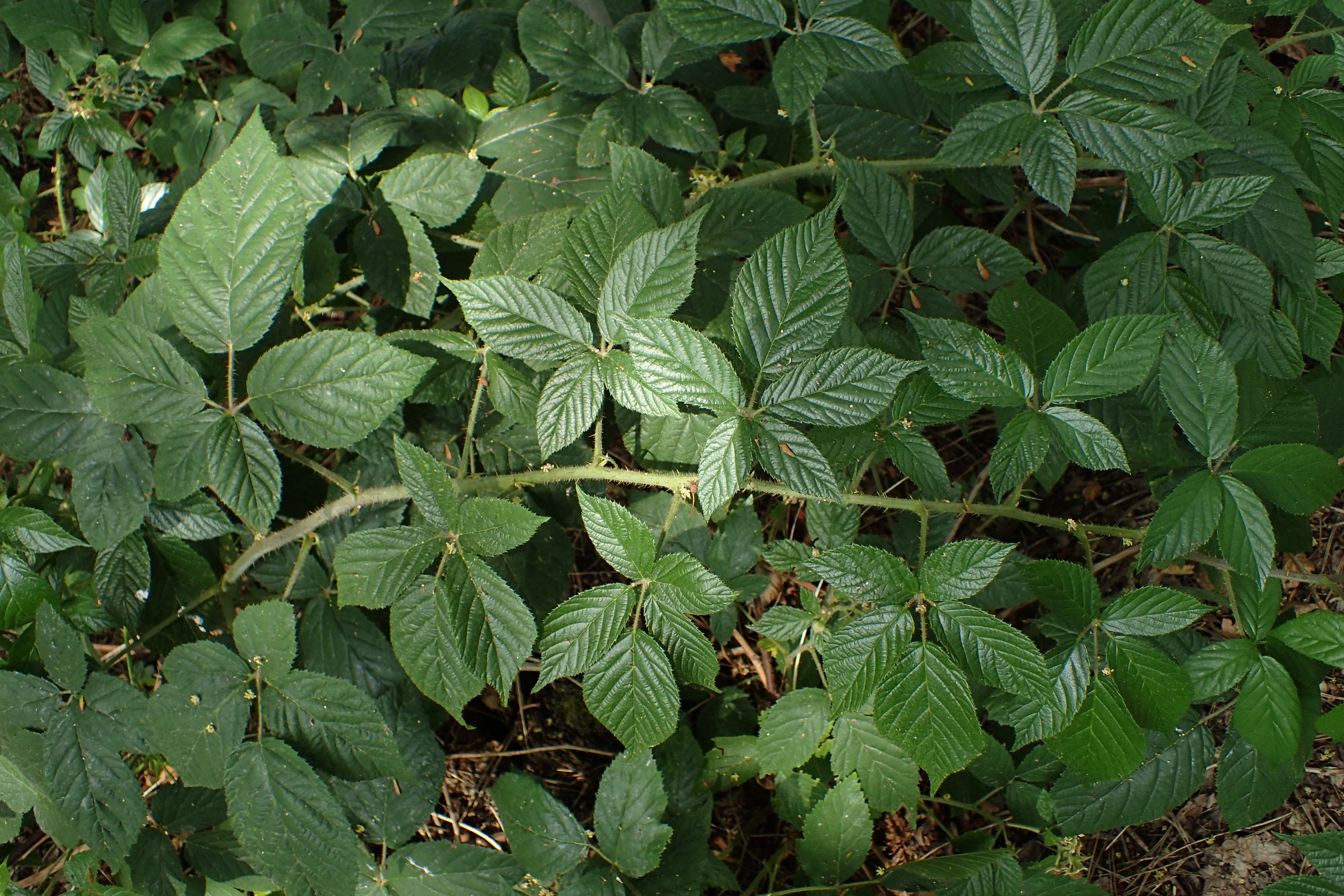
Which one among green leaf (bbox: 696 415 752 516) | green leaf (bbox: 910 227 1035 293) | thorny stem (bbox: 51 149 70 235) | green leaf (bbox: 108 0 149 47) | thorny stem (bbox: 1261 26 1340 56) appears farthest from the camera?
thorny stem (bbox: 51 149 70 235)

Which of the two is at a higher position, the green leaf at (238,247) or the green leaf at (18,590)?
the green leaf at (238,247)

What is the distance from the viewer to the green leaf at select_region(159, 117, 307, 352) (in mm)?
1252

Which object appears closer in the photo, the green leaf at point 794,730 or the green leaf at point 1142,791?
the green leaf at point 1142,791

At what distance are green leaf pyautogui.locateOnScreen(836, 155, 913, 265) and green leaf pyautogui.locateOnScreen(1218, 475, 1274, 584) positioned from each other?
663 millimetres

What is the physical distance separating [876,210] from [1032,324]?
0.34 m

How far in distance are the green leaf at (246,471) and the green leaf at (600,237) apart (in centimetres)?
54

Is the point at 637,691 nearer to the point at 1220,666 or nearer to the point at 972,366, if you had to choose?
the point at 972,366

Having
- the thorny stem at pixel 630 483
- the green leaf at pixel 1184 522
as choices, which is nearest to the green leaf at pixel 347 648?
the thorny stem at pixel 630 483

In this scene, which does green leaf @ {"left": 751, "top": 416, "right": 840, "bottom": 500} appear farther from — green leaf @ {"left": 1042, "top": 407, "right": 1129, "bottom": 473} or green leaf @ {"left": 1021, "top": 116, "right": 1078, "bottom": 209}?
green leaf @ {"left": 1021, "top": 116, "right": 1078, "bottom": 209}

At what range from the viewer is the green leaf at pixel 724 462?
1109 millimetres

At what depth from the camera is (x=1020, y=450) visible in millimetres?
1196

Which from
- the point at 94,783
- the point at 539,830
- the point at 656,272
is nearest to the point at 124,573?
the point at 94,783

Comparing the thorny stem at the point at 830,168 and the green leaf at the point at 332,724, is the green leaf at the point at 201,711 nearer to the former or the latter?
the green leaf at the point at 332,724

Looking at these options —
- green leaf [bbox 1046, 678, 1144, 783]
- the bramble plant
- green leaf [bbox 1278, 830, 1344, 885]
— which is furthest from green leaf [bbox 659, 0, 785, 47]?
green leaf [bbox 1278, 830, 1344, 885]
